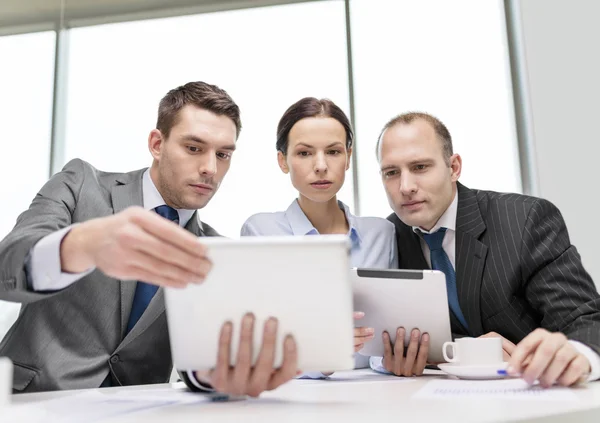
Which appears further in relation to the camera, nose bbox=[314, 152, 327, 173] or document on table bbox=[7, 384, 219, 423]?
nose bbox=[314, 152, 327, 173]

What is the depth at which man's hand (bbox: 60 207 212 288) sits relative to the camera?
2.27ft

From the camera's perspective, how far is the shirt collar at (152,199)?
1.63 meters

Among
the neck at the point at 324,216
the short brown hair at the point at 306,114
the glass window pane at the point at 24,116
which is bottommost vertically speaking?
the neck at the point at 324,216

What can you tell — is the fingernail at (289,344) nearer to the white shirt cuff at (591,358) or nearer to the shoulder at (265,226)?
the white shirt cuff at (591,358)

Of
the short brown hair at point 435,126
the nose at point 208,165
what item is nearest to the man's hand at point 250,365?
the nose at point 208,165

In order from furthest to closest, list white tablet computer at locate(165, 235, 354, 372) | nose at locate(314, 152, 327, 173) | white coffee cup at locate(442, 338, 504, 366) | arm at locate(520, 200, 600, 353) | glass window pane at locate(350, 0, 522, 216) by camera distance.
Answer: glass window pane at locate(350, 0, 522, 216) < nose at locate(314, 152, 327, 173) < arm at locate(520, 200, 600, 353) < white coffee cup at locate(442, 338, 504, 366) < white tablet computer at locate(165, 235, 354, 372)

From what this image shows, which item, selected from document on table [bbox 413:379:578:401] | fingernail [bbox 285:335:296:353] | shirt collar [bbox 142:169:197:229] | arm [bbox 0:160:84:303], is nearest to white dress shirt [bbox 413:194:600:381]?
document on table [bbox 413:379:578:401]

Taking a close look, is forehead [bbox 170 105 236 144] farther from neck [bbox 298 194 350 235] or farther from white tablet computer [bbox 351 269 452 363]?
white tablet computer [bbox 351 269 452 363]

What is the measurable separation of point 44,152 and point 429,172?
107 inches

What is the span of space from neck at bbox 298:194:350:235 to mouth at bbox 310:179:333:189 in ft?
0.32

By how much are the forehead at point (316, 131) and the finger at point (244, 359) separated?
3.42 ft

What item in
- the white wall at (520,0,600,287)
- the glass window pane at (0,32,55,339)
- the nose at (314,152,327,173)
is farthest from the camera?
the glass window pane at (0,32,55,339)

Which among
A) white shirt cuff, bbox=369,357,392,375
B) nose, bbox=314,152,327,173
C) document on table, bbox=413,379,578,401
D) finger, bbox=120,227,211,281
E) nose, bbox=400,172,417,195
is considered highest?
nose, bbox=314,152,327,173

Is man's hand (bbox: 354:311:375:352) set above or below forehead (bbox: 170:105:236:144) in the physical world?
below
